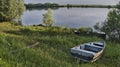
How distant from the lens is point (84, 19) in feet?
230

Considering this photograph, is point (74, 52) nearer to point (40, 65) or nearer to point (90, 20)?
point (40, 65)

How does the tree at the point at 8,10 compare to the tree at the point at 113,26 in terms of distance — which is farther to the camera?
the tree at the point at 8,10

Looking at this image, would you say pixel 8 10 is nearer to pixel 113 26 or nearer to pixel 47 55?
pixel 113 26

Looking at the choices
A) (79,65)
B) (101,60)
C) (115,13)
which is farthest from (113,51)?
(115,13)

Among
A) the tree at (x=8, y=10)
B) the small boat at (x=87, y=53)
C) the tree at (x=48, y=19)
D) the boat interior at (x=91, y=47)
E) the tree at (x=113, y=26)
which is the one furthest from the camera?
the tree at (x=48, y=19)

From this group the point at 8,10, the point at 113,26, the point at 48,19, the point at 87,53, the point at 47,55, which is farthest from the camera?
the point at 48,19

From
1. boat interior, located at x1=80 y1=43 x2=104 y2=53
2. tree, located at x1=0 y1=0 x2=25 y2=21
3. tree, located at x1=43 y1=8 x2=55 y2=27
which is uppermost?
boat interior, located at x1=80 y1=43 x2=104 y2=53

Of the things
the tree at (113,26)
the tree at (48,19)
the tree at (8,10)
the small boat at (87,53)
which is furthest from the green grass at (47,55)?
the tree at (48,19)

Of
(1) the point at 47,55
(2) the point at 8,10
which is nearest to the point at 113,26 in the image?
(1) the point at 47,55

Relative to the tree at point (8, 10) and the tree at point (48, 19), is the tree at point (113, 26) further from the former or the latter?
the tree at point (48, 19)

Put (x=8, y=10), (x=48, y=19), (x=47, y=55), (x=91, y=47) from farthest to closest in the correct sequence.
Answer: (x=48, y=19)
(x=8, y=10)
(x=91, y=47)
(x=47, y=55)

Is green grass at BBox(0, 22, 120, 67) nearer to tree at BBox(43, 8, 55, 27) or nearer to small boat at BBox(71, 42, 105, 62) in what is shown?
small boat at BBox(71, 42, 105, 62)

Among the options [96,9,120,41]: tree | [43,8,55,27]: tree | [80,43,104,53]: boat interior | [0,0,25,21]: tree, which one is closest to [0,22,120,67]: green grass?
[80,43,104,53]: boat interior

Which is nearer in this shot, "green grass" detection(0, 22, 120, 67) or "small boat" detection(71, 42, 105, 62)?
"green grass" detection(0, 22, 120, 67)
